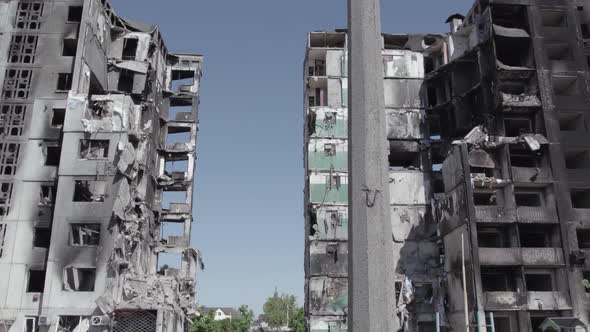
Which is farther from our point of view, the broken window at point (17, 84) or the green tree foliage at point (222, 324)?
the green tree foliage at point (222, 324)

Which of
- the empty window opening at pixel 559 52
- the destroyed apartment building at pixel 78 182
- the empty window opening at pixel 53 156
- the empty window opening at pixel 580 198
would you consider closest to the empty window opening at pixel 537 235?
the empty window opening at pixel 580 198

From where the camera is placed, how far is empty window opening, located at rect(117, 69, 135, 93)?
50062 mm

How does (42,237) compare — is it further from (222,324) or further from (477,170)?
(477,170)

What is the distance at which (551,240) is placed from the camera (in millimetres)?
39344

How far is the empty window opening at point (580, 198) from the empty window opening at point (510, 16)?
13534 mm

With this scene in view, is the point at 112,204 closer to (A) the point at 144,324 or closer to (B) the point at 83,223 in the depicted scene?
(B) the point at 83,223

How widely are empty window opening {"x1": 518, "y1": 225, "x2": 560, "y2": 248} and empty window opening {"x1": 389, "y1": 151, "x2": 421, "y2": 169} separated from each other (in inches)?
458

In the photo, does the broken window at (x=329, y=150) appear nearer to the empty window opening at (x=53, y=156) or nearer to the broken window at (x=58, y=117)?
the broken window at (x=58, y=117)

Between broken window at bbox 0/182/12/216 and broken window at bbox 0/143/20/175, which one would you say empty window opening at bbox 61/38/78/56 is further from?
broken window at bbox 0/182/12/216

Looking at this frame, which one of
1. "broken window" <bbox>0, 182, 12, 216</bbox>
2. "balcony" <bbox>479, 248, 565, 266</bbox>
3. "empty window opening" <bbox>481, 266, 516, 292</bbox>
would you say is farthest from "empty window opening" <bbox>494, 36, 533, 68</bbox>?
"broken window" <bbox>0, 182, 12, 216</bbox>

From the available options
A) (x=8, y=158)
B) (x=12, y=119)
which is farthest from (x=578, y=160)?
(x=12, y=119)

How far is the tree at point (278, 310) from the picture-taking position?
84.3 meters

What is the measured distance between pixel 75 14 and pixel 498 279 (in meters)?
39.3

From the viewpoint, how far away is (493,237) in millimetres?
41406
